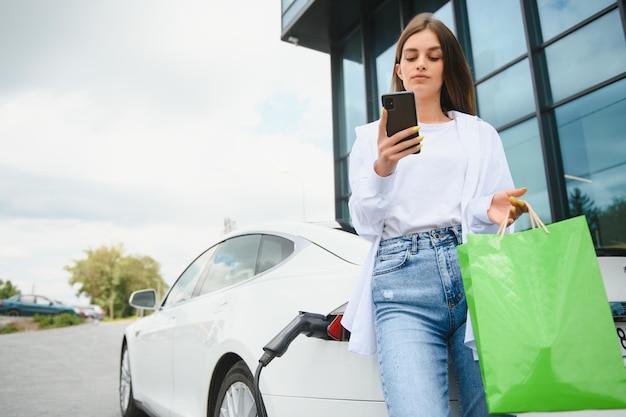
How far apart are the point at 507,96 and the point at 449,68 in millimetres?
7718

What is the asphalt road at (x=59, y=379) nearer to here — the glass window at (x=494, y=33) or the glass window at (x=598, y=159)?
the glass window at (x=598, y=159)

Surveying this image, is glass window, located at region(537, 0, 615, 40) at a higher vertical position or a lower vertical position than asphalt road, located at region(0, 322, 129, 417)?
higher

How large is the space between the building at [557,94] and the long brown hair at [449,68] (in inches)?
257

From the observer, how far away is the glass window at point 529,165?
7934mm

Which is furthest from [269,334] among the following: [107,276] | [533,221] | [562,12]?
[107,276]

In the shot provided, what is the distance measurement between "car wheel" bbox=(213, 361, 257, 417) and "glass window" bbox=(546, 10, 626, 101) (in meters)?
7.31

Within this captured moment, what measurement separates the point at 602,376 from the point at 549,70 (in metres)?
8.18

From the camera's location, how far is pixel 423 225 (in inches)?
59.6

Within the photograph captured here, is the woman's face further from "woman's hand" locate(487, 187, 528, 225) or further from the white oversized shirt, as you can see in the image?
"woman's hand" locate(487, 187, 528, 225)

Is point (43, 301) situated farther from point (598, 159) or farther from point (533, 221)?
point (533, 221)

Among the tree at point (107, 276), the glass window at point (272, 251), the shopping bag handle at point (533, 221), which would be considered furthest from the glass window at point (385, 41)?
the tree at point (107, 276)

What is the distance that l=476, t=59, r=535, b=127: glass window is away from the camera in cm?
834

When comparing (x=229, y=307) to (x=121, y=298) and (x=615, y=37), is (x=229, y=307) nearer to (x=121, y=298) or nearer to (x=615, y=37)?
(x=615, y=37)

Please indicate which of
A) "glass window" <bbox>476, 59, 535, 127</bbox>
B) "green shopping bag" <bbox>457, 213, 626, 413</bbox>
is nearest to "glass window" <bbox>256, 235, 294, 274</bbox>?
"green shopping bag" <bbox>457, 213, 626, 413</bbox>
